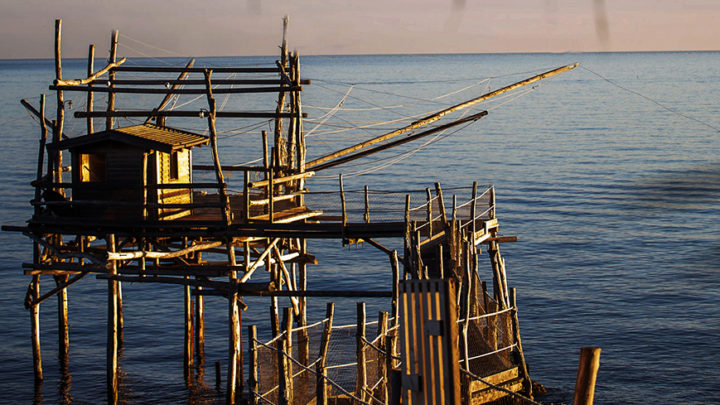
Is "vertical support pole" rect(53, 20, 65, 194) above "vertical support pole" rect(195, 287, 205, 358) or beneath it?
above

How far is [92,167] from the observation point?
73.9ft

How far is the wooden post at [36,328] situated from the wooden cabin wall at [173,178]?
516 cm

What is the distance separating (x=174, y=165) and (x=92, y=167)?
2031 mm

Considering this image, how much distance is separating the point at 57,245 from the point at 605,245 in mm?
29895

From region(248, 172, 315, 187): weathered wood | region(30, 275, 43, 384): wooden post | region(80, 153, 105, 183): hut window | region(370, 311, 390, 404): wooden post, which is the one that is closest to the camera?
region(370, 311, 390, 404): wooden post

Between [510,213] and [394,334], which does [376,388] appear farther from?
[510,213]

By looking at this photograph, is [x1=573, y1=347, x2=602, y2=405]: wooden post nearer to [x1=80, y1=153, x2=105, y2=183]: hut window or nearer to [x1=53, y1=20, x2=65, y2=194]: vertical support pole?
[x1=80, y1=153, x2=105, y2=183]: hut window

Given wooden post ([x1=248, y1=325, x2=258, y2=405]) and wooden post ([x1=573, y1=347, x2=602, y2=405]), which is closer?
wooden post ([x1=573, y1=347, x2=602, y2=405])

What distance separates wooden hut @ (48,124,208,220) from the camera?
2180 centimetres

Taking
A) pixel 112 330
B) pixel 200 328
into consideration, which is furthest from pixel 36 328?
pixel 200 328

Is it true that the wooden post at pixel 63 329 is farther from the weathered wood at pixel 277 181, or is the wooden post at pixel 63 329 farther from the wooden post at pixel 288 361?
the wooden post at pixel 288 361

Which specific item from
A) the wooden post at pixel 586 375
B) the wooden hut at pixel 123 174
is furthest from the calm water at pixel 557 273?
the wooden hut at pixel 123 174

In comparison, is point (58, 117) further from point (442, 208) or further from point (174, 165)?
point (442, 208)

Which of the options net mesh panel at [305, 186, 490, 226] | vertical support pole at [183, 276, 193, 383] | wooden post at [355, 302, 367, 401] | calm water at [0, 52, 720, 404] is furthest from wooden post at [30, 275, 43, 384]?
wooden post at [355, 302, 367, 401]
